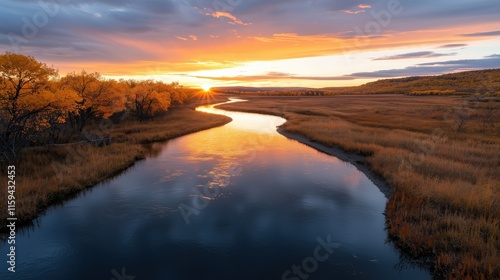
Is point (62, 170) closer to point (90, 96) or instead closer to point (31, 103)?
point (31, 103)

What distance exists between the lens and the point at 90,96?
42.5 metres

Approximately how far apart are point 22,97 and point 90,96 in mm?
16391

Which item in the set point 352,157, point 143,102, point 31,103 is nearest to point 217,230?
point 352,157

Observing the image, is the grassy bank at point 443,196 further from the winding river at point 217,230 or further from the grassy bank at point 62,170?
the grassy bank at point 62,170

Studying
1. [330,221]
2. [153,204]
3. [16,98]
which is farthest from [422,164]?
[16,98]

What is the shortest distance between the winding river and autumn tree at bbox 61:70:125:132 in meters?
20.8

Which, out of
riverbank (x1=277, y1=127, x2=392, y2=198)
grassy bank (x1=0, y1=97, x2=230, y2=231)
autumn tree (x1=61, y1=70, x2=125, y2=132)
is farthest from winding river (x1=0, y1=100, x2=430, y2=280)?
autumn tree (x1=61, y1=70, x2=125, y2=132)

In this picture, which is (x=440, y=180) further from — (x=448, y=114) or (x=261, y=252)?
(x=448, y=114)

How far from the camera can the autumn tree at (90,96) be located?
41094 mm

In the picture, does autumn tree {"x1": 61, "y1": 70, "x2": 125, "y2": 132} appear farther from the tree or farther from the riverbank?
the riverbank

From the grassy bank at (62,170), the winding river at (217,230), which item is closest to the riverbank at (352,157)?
the winding river at (217,230)

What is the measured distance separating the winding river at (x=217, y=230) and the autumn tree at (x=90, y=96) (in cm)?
2085

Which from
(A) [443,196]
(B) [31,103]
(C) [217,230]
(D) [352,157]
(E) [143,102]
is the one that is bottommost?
(D) [352,157]

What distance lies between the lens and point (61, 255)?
534 inches
